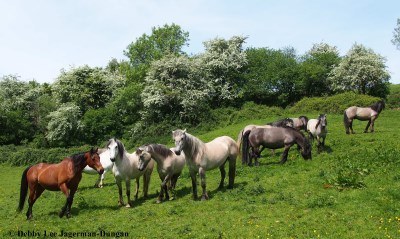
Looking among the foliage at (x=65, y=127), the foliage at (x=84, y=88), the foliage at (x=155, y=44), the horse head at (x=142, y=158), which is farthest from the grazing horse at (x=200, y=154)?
the foliage at (x=155, y=44)

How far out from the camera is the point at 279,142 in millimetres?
17156

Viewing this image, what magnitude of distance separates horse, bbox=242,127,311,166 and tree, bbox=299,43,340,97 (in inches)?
1311

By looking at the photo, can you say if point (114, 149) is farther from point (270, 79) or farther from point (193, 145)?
point (270, 79)

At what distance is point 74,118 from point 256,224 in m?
36.6

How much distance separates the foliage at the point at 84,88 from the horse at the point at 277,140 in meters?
33.1

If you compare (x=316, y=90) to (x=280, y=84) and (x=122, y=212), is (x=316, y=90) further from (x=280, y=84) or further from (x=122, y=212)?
(x=122, y=212)

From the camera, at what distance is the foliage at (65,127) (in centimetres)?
4209

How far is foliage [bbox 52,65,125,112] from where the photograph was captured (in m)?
46.8

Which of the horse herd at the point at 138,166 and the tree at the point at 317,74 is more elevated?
the tree at the point at 317,74

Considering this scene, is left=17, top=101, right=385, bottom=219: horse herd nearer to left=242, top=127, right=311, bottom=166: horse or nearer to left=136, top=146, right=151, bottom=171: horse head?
left=136, top=146, right=151, bottom=171: horse head

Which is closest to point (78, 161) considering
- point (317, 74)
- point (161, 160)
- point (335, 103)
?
point (161, 160)

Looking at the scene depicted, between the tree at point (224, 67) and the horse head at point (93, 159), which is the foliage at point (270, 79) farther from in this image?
the horse head at point (93, 159)

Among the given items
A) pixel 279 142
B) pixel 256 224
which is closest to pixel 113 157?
pixel 256 224

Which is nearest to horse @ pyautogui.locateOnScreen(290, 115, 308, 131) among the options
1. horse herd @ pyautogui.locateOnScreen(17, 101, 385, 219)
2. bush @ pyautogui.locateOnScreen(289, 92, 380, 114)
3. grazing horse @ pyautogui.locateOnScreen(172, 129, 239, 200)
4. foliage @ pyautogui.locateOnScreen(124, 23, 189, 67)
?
horse herd @ pyautogui.locateOnScreen(17, 101, 385, 219)
